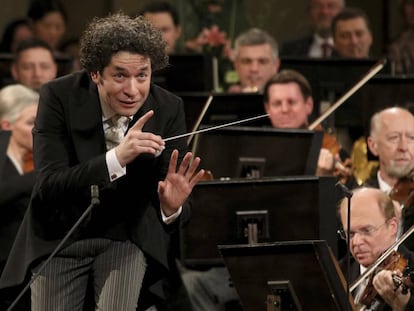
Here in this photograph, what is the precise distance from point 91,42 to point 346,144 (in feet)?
9.77

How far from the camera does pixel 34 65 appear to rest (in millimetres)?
7469

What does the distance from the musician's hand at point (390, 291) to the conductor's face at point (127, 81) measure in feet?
3.17

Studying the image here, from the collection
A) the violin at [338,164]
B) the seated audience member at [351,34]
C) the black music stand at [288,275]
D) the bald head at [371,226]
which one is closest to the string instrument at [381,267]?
the bald head at [371,226]

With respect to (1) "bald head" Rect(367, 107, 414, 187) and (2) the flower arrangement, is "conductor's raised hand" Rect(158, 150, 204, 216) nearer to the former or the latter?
(1) "bald head" Rect(367, 107, 414, 187)

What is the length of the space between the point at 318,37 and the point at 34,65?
186 centimetres

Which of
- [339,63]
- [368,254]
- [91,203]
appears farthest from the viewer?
[339,63]

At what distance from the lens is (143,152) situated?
4.02 m

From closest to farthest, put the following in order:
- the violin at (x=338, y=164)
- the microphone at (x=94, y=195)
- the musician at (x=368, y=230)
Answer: the microphone at (x=94, y=195) → the musician at (x=368, y=230) → the violin at (x=338, y=164)

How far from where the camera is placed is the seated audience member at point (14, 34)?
8.74m

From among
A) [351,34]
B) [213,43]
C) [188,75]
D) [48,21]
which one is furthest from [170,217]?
[48,21]

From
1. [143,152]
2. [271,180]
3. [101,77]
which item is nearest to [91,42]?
[101,77]

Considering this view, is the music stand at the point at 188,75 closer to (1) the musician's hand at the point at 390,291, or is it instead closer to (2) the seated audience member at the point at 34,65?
(2) the seated audience member at the point at 34,65

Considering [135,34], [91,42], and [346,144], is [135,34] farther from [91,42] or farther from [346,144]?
[346,144]

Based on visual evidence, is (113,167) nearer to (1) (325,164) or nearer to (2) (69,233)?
(2) (69,233)
